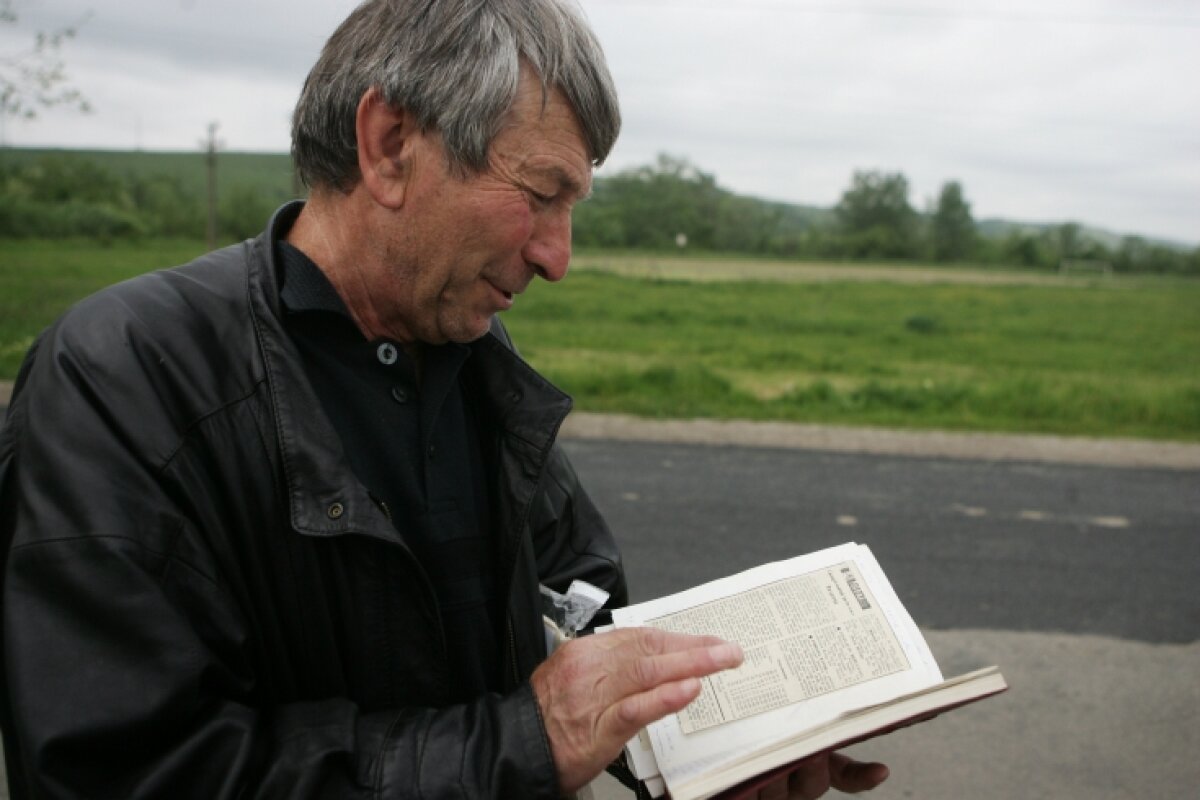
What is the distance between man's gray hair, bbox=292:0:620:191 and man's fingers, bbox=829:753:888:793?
1.03 metres

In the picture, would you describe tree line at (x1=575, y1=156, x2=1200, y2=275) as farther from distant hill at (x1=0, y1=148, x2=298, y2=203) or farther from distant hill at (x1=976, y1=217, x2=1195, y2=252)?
distant hill at (x1=0, y1=148, x2=298, y2=203)

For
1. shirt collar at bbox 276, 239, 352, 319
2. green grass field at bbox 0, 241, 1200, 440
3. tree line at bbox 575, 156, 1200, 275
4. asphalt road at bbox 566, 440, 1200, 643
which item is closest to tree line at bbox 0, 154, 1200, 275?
tree line at bbox 575, 156, 1200, 275

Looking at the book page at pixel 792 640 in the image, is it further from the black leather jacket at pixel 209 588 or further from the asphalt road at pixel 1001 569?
the asphalt road at pixel 1001 569

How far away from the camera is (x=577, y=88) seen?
1.47 metres

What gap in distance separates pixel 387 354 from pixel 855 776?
0.96m

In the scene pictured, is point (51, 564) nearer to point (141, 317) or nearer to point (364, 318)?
point (141, 317)

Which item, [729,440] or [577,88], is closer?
[577,88]

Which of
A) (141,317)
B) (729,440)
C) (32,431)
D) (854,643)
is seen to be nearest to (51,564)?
(32,431)

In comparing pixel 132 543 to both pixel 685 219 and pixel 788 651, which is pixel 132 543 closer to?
pixel 788 651

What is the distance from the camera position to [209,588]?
1212mm

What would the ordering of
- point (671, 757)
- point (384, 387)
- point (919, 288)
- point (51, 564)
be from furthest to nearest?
1. point (919, 288)
2. point (384, 387)
3. point (671, 757)
4. point (51, 564)

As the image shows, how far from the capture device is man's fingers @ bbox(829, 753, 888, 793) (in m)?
1.57

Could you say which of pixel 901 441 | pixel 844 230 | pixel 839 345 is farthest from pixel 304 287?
pixel 844 230

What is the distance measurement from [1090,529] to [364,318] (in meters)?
5.58
